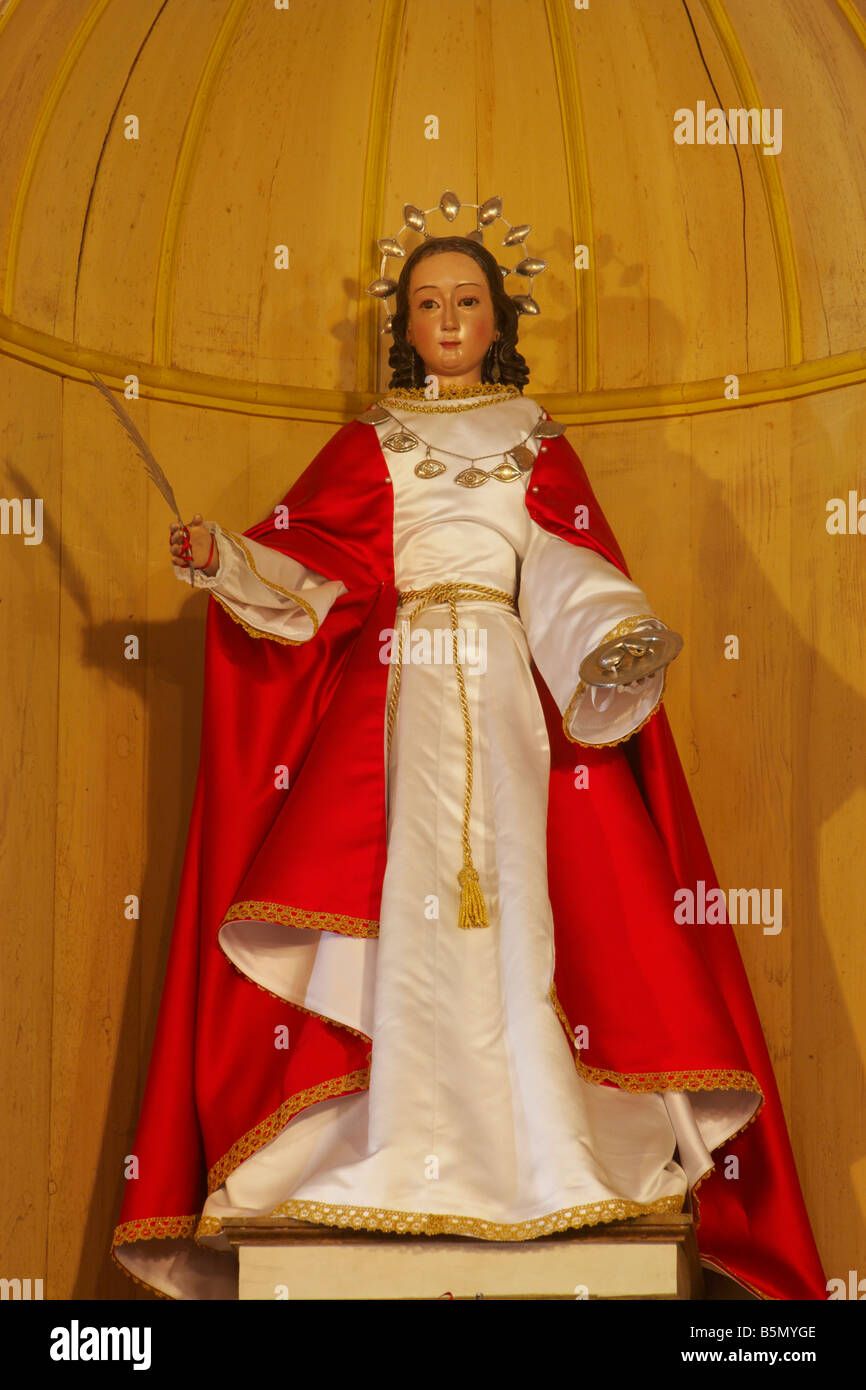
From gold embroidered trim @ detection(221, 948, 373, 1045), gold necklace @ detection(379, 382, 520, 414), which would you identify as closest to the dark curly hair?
gold necklace @ detection(379, 382, 520, 414)

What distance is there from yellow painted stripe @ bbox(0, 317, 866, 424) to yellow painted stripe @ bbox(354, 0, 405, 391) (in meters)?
0.09

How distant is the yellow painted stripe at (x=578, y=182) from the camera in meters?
4.24

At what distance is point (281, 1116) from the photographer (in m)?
3.24

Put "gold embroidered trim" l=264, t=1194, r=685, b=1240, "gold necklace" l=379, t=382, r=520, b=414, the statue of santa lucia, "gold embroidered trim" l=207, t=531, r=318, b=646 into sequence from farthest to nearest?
"gold necklace" l=379, t=382, r=520, b=414 < "gold embroidered trim" l=207, t=531, r=318, b=646 < the statue of santa lucia < "gold embroidered trim" l=264, t=1194, r=685, b=1240

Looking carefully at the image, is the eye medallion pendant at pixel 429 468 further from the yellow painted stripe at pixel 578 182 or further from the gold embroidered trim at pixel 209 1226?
the gold embroidered trim at pixel 209 1226

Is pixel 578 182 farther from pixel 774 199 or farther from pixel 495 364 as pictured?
pixel 495 364

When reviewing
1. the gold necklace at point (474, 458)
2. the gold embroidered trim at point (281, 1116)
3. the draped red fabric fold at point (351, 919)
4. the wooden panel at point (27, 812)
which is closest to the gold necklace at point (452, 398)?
the gold necklace at point (474, 458)

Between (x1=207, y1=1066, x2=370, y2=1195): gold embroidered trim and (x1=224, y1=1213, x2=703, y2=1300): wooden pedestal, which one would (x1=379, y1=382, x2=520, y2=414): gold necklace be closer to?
(x1=207, y1=1066, x2=370, y2=1195): gold embroidered trim

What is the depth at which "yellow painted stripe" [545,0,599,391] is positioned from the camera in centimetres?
424

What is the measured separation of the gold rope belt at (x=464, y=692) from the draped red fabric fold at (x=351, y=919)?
40 millimetres

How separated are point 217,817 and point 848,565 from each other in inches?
54.3

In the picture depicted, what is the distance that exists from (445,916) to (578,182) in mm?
1800

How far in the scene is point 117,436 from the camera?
4.04 meters

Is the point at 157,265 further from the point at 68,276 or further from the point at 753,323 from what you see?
the point at 753,323
